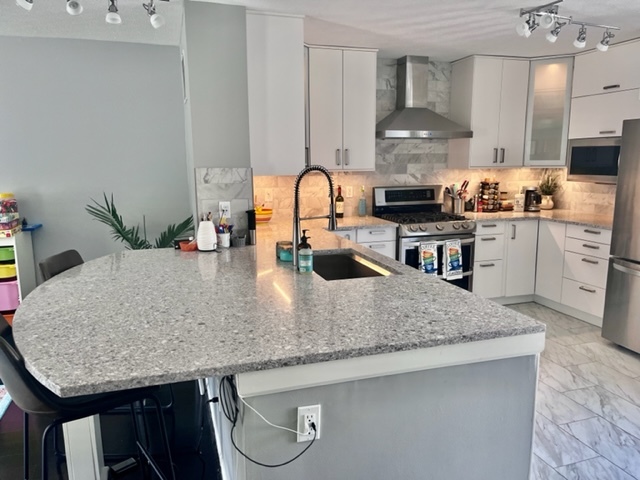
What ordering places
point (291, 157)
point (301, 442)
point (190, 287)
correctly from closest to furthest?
point (301, 442), point (190, 287), point (291, 157)

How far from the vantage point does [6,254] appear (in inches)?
139

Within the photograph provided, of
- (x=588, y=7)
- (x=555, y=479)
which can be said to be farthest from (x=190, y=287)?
(x=588, y=7)

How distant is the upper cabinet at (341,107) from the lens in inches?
151

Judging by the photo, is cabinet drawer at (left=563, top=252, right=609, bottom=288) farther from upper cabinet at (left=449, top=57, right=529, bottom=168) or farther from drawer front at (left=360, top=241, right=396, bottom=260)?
drawer front at (left=360, top=241, right=396, bottom=260)

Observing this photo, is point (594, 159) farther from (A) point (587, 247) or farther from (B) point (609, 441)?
(B) point (609, 441)

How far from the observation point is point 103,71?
3.75m

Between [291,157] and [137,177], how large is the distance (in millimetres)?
1553

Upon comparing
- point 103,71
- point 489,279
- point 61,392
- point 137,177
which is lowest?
point 489,279

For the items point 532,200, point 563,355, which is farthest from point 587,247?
point 563,355

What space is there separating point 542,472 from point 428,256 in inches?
84.8

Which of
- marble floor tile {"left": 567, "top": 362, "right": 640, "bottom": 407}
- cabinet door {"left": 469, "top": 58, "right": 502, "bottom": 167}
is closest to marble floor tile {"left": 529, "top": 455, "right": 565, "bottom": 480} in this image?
marble floor tile {"left": 567, "top": 362, "right": 640, "bottom": 407}

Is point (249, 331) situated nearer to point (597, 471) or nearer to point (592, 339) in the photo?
point (597, 471)

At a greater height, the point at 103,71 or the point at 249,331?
the point at 103,71

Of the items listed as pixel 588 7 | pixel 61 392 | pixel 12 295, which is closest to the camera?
pixel 61 392
